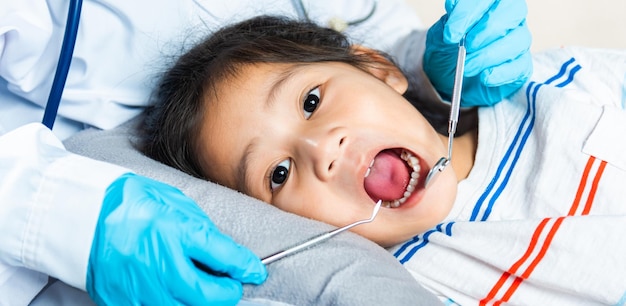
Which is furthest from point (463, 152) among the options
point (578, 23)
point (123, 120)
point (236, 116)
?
point (578, 23)

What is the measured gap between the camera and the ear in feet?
4.60

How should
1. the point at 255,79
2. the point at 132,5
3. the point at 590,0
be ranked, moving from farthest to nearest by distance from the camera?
the point at 590,0
the point at 132,5
the point at 255,79

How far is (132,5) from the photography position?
4.50 ft

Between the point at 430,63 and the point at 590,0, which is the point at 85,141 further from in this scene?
the point at 590,0

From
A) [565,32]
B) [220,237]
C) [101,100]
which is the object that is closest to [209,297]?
[220,237]

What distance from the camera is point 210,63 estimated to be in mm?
1329

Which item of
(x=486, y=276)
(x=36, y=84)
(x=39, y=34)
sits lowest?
(x=486, y=276)

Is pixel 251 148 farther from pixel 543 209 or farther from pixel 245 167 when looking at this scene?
pixel 543 209

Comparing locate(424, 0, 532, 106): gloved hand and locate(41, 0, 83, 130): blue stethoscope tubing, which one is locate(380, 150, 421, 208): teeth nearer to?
locate(424, 0, 532, 106): gloved hand

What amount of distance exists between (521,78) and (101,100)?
0.82 metres

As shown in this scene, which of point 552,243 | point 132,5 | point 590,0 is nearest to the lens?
point 552,243

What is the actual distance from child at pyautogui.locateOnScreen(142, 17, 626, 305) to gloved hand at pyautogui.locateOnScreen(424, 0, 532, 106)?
64 mm

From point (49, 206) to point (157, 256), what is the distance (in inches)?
6.7

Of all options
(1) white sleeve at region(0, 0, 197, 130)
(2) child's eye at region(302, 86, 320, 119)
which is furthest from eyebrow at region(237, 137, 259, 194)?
(1) white sleeve at region(0, 0, 197, 130)
